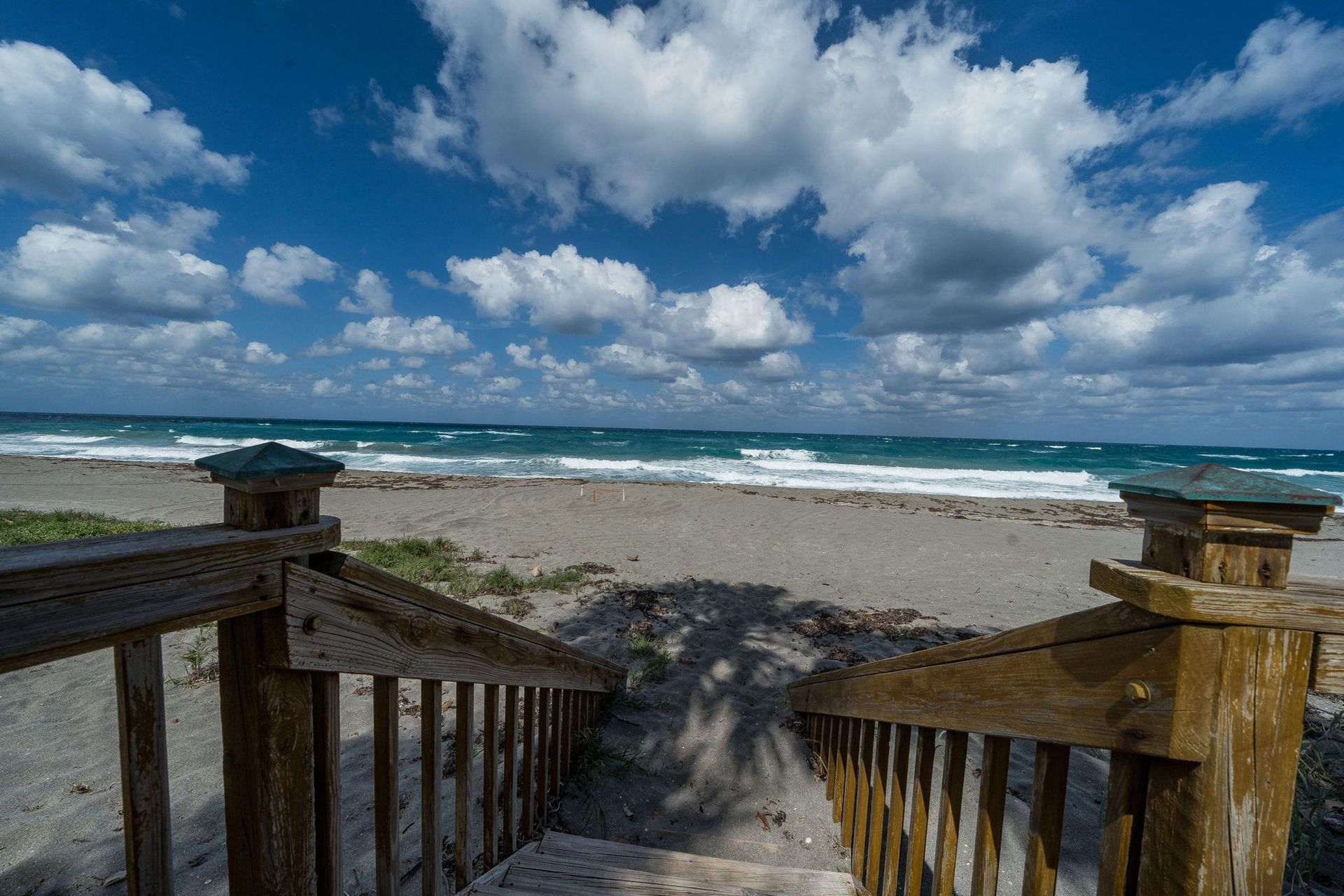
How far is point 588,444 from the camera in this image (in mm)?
45656

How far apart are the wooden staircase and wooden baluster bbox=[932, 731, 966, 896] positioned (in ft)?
2.09

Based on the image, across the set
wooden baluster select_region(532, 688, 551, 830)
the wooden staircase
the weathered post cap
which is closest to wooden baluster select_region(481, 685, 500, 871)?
the wooden staircase

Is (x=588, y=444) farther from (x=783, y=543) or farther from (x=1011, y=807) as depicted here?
(x=1011, y=807)

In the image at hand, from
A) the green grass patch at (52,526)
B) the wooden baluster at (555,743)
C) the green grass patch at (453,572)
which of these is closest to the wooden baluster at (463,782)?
the wooden baluster at (555,743)

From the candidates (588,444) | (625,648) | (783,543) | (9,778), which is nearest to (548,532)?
(783,543)

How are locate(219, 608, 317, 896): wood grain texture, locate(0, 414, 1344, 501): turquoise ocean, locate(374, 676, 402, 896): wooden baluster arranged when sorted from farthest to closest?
locate(0, 414, 1344, 501): turquoise ocean
locate(374, 676, 402, 896): wooden baluster
locate(219, 608, 317, 896): wood grain texture

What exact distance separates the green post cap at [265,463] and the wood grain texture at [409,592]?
19 centimetres

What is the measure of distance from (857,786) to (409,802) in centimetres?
227

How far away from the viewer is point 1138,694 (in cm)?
101

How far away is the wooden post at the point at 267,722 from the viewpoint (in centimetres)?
109

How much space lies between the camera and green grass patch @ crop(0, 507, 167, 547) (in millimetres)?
6707

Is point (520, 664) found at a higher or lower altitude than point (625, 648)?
higher

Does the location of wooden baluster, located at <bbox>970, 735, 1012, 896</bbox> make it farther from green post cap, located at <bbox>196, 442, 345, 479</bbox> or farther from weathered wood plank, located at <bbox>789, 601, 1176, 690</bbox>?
green post cap, located at <bbox>196, 442, 345, 479</bbox>

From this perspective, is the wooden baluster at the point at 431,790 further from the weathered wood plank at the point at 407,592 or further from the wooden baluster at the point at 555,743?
the wooden baluster at the point at 555,743
